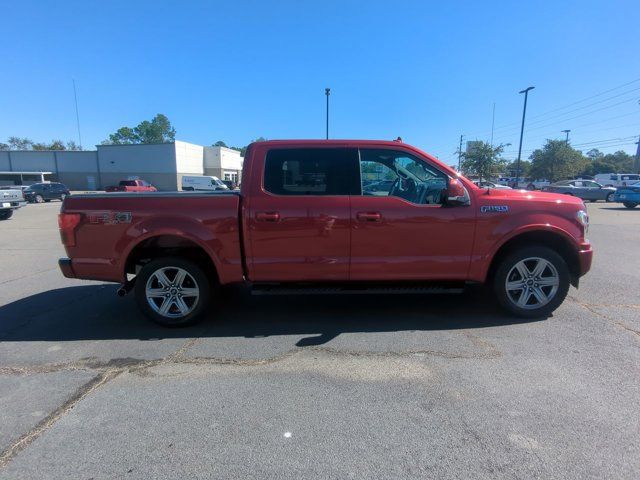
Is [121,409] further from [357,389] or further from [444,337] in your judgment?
[444,337]

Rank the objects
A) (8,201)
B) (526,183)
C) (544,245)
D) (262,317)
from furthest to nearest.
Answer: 1. (526,183)
2. (8,201)
3. (262,317)
4. (544,245)

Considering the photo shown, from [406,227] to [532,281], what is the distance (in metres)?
1.64

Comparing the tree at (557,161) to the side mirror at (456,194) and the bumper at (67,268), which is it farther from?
the bumper at (67,268)

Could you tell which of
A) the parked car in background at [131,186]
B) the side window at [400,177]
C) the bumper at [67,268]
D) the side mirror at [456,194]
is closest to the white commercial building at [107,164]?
the parked car in background at [131,186]

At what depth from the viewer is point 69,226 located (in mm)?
4398

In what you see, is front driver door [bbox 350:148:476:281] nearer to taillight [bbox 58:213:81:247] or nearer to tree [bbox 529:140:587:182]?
taillight [bbox 58:213:81:247]

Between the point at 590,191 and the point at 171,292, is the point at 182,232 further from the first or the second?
the point at 590,191

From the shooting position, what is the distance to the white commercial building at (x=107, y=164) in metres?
54.4

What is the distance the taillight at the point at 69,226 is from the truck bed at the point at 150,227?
0.12 feet

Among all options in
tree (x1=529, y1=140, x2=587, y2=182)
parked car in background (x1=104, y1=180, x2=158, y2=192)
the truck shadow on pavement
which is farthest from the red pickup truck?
tree (x1=529, y1=140, x2=587, y2=182)

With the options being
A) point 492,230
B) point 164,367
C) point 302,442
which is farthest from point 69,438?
point 492,230

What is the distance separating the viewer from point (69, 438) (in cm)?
265

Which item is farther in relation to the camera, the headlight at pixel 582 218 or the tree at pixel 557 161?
the tree at pixel 557 161

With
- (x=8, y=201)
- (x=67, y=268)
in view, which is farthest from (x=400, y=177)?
(x=8, y=201)
